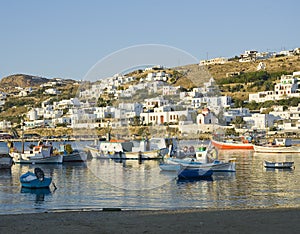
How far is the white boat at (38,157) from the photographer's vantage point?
3770 centimetres

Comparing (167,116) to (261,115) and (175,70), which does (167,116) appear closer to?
(175,70)

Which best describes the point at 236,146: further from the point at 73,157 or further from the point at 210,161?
the point at 210,161

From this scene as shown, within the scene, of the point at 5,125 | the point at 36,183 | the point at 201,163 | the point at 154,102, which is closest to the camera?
the point at 154,102

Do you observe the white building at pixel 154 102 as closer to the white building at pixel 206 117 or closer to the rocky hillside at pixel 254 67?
the white building at pixel 206 117

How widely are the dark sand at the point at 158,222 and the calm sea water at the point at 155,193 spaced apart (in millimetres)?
2892

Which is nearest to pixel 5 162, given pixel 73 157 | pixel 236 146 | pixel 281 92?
pixel 73 157

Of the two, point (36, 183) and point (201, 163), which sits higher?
point (201, 163)

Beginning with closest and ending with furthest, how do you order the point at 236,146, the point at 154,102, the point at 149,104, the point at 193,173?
the point at 154,102 < the point at 149,104 < the point at 193,173 < the point at 236,146

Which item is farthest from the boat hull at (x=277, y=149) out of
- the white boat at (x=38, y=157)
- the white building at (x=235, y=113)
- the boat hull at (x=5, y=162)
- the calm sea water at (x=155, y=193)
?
the white building at (x=235, y=113)

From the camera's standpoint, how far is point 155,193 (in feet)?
64.5

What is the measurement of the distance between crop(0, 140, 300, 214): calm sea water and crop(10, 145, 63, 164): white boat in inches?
383

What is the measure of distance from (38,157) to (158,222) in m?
27.2

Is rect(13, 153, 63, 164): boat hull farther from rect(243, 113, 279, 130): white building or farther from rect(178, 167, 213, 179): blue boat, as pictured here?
rect(243, 113, 279, 130): white building

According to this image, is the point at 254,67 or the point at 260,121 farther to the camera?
the point at 254,67
